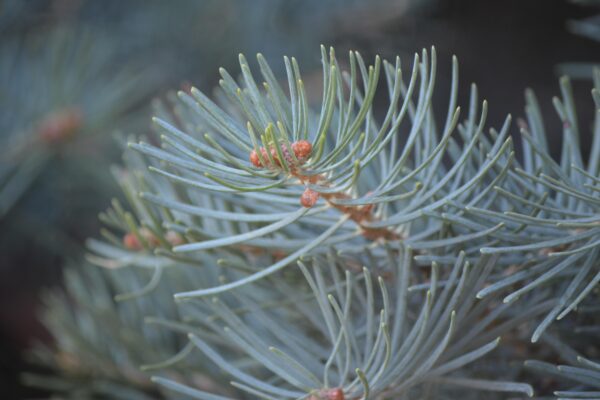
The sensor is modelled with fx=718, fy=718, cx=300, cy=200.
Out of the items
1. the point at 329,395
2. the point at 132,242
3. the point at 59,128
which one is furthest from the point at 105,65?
Answer: the point at 329,395

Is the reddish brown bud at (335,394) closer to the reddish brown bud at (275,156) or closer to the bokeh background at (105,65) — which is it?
the reddish brown bud at (275,156)

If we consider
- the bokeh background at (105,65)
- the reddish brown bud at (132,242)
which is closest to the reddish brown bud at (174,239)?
the reddish brown bud at (132,242)

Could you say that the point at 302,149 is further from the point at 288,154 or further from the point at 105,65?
the point at 105,65

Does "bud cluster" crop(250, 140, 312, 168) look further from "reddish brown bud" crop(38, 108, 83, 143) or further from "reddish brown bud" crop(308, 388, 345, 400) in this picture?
"reddish brown bud" crop(38, 108, 83, 143)

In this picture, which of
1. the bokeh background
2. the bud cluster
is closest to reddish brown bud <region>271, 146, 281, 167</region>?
the bud cluster

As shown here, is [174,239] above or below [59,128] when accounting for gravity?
below

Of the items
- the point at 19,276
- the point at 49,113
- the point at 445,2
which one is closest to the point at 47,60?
the point at 49,113
